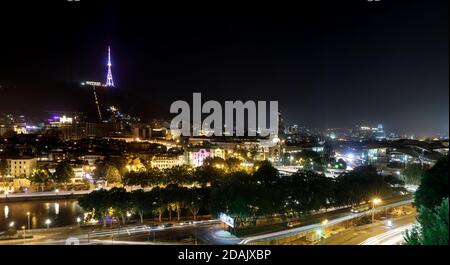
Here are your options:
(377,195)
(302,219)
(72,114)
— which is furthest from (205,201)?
(72,114)

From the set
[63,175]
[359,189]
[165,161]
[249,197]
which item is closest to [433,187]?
[249,197]

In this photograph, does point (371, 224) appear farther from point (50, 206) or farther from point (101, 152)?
point (101, 152)

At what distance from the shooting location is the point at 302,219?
16.3 ft

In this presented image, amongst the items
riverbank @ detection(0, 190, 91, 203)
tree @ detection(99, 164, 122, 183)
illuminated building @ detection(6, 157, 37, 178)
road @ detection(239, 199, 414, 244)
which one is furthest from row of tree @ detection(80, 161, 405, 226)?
illuminated building @ detection(6, 157, 37, 178)

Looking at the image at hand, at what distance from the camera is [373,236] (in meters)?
3.81

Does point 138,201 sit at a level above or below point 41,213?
above

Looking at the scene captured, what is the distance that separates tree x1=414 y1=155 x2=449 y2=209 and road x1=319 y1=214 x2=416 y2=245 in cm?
77

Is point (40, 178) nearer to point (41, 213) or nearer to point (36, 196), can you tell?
point (36, 196)

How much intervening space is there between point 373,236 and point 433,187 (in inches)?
52.5

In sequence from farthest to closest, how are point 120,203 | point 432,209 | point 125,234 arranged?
point 120,203 → point 125,234 → point 432,209

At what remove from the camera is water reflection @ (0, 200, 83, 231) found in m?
6.09

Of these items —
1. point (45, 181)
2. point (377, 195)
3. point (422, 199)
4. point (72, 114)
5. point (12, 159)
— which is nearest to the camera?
point (422, 199)
